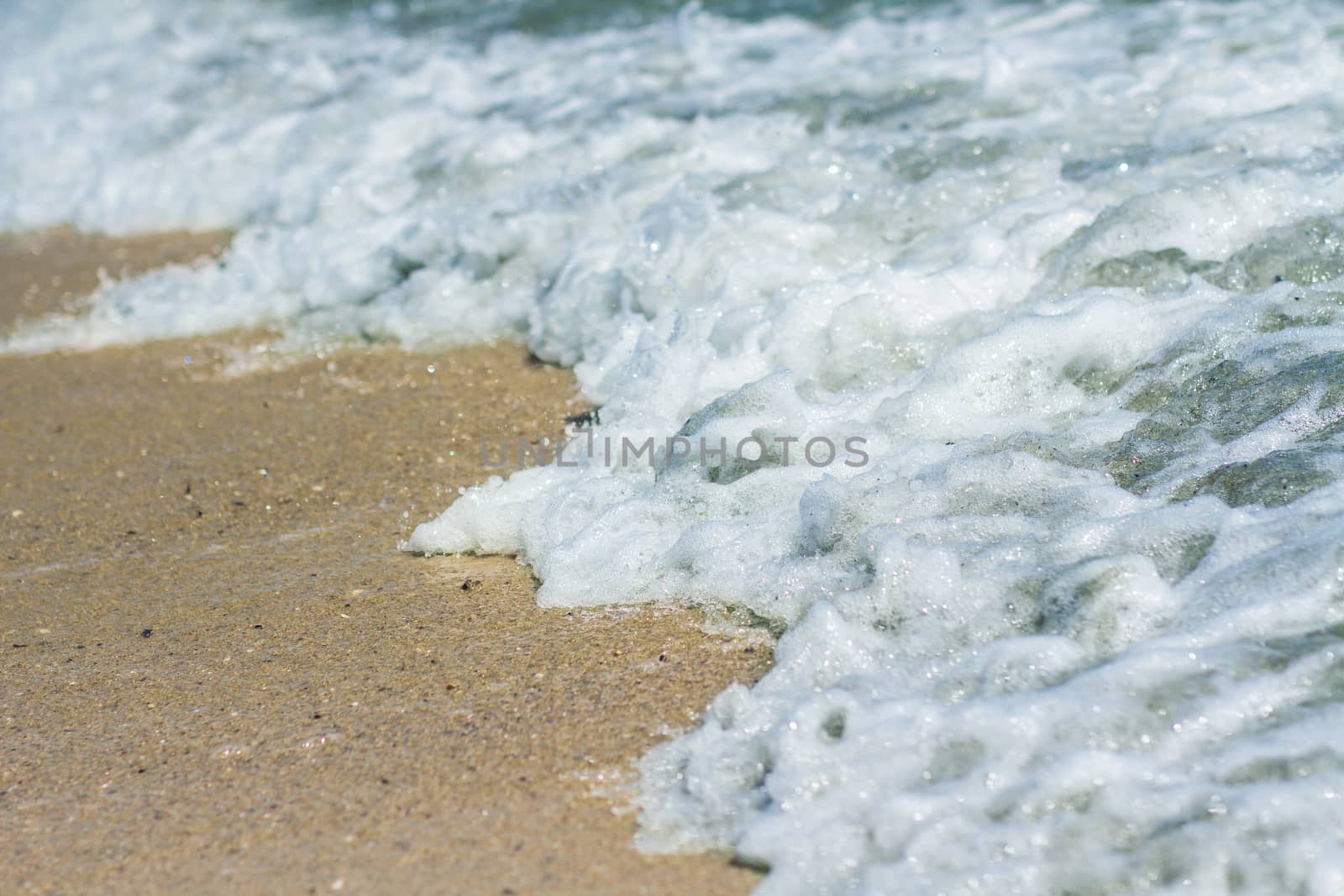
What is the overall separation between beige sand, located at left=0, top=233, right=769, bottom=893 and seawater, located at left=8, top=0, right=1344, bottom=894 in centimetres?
13

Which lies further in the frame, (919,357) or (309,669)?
(919,357)

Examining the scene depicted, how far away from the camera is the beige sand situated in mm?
1981

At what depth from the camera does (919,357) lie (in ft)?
10.9

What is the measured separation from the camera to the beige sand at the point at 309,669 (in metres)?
1.98

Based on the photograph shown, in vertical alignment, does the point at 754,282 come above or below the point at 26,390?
above

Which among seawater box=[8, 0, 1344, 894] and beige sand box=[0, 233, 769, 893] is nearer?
seawater box=[8, 0, 1344, 894]

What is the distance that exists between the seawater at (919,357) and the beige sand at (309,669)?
130 millimetres

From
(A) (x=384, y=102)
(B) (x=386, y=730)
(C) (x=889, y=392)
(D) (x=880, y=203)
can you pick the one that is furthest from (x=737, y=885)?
(A) (x=384, y=102)

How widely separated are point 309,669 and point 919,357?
1662mm

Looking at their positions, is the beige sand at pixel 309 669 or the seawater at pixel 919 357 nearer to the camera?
the seawater at pixel 919 357

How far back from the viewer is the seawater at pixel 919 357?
1860 mm

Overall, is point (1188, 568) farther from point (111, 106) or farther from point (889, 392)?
point (111, 106)

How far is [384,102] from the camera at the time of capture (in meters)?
7.04

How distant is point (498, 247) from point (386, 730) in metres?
2.66
